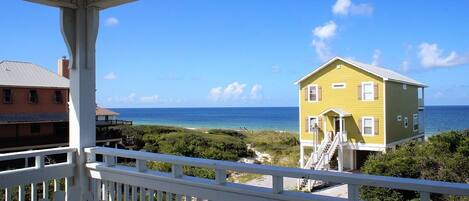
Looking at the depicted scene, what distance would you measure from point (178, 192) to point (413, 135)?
19.9 m

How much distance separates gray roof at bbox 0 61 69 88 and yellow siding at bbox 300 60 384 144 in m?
11.1

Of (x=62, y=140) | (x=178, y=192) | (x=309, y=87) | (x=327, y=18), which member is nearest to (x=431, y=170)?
(x=309, y=87)

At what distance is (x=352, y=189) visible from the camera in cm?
188

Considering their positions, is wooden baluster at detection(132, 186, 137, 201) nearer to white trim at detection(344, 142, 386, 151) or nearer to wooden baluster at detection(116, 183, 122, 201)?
wooden baluster at detection(116, 183, 122, 201)

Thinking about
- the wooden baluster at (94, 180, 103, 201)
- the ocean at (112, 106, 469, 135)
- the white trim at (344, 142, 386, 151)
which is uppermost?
the wooden baluster at (94, 180, 103, 201)

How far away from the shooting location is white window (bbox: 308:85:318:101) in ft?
57.9

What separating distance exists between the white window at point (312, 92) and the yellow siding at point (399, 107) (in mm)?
2894

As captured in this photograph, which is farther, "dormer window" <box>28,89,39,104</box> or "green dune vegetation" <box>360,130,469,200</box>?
"dormer window" <box>28,89,39,104</box>

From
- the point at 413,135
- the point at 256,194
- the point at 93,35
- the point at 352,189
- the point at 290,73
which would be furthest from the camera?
the point at 290,73

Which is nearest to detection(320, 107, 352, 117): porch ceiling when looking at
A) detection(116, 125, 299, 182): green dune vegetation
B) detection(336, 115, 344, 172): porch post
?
detection(336, 115, 344, 172): porch post

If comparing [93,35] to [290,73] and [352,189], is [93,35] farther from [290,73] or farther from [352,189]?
[290,73]

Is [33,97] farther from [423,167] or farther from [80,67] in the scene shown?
[80,67]

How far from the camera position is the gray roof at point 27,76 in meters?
16.8

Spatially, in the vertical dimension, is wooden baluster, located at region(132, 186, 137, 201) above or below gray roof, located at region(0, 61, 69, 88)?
below
